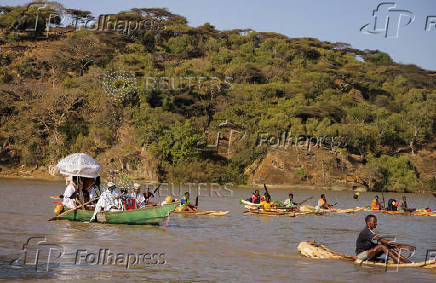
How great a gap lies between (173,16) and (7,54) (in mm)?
26654

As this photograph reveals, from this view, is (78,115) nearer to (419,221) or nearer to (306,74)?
(306,74)

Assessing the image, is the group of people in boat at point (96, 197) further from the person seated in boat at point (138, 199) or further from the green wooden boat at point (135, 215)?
the green wooden boat at point (135, 215)

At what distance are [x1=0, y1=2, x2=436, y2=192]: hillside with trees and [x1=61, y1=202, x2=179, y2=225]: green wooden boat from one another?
27568 millimetres

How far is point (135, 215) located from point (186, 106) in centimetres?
4014

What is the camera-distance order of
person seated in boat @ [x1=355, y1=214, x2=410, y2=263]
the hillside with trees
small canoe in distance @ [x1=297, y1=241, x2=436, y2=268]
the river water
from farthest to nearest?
the hillside with trees, person seated in boat @ [x1=355, y1=214, x2=410, y2=263], small canoe in distance @ [x1=297, y1=241, x2=436, y2=268], the river water

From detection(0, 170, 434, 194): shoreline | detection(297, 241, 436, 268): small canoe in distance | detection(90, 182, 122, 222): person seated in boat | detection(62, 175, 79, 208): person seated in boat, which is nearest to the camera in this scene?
detection(297, 241, 436, 268): small canoe in distance

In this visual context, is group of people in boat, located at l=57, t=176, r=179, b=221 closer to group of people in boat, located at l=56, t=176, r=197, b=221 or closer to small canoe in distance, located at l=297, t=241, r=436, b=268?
group of people in boat, located at l=56, t=176, r=197, b=221

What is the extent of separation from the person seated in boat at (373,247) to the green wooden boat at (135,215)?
6.25 meters

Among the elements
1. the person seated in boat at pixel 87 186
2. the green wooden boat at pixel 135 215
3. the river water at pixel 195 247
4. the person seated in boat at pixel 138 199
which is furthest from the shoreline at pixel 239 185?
the green wooden boat at pixel 135 215

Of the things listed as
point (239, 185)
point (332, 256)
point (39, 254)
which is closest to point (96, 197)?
point (39, 254)

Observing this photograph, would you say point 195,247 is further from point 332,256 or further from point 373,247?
point 373,247

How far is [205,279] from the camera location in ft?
37.3

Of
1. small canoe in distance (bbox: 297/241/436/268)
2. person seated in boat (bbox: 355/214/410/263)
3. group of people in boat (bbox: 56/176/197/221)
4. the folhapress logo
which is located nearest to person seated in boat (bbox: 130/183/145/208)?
group of people in boat (bbox: 56/176/197/221)

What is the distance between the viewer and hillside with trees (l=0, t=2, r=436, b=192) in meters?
48.0
